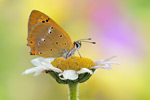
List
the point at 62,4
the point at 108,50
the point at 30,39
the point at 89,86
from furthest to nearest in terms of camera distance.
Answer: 1. the point at 62,4
2. the point at 108,50
3. the point at 89,86
4. the point at 30,39

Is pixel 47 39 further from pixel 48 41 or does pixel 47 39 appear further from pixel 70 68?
pixel 70 68

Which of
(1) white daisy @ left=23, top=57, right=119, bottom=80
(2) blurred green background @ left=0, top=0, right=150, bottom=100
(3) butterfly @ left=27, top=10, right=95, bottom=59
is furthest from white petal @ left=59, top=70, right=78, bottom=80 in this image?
(2) blurred green background @ left=0, top=0, right=150, bottom=100

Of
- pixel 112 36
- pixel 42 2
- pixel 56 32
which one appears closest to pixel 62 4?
pixel 42 2

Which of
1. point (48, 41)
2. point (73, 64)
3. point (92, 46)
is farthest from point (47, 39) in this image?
point (92, 46)

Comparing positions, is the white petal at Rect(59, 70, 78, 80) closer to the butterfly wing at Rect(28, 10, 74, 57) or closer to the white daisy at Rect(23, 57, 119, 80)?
the white daisy at Rect(23, 57, 119, 80)

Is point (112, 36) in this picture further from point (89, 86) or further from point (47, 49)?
point (47, 49)

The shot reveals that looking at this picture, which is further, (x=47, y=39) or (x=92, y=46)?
(x=92, y=46)

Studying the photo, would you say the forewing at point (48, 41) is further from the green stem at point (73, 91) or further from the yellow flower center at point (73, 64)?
the green stem at point (73, 91)
